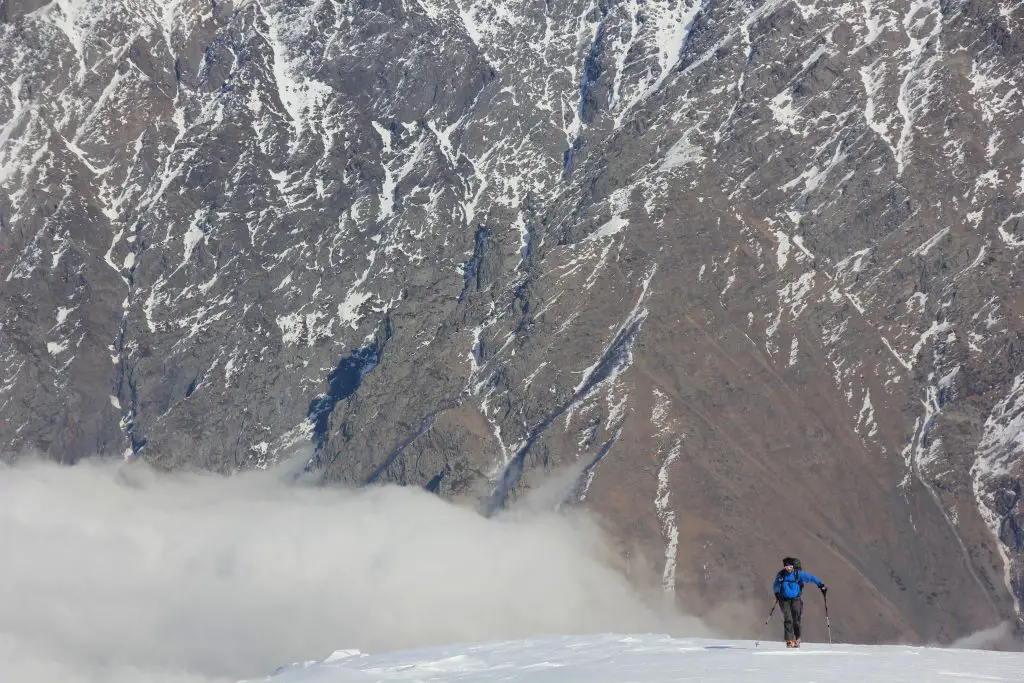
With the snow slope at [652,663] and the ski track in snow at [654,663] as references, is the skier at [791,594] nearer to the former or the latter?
the ski track in snow at [654,663]

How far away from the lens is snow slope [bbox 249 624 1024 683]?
72000 mm

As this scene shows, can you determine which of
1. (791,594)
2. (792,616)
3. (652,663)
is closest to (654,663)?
(652,663)

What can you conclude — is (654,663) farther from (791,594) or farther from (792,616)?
(792,616)

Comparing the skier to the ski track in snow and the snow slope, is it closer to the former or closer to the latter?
the ski track in snow

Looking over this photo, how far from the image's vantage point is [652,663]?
77188mm

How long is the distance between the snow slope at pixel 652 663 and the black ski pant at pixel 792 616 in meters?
0.92

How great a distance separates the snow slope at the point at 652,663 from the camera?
72.0 metres

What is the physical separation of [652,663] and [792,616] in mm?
9751

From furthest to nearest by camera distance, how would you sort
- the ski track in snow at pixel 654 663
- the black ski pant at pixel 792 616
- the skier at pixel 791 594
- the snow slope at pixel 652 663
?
the black ski pant at pixel 792 616 < the skier at pixel 791 594 < the snow slope at pixel 652 663 < the ski track in snow at pixel 654 663

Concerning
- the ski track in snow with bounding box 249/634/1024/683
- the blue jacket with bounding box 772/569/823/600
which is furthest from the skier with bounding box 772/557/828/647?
the ski track in snow with bounding box 249/634/1024/683

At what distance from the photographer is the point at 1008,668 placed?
74.7 m

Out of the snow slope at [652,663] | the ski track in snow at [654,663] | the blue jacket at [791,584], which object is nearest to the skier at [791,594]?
the blue jacket at [791,584]

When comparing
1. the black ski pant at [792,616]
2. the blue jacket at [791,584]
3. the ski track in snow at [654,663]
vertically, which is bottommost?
the ski track in snow at [654,663]

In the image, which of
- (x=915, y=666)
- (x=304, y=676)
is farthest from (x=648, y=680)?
(x=304, y=676)
